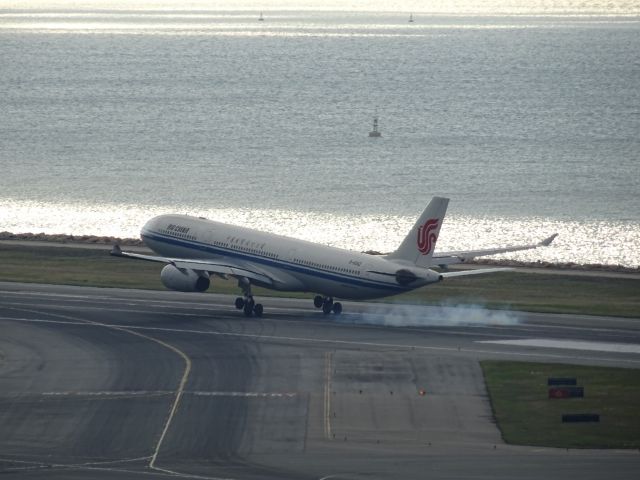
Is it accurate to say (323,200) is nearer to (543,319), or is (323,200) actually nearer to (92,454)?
(543,319)

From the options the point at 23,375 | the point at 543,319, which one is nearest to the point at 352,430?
the point at 23,375

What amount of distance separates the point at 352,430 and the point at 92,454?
35.3ft

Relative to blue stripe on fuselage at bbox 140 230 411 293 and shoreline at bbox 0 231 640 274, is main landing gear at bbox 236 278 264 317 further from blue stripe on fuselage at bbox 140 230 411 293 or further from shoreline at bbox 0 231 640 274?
shoreline at bbox 0 231 640 274

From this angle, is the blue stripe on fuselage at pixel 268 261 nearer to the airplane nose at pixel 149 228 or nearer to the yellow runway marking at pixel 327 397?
the airplane nose at pixel 149 228

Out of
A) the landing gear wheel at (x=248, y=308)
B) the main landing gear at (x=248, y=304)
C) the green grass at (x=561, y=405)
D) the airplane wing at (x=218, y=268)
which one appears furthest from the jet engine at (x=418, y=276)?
the landing gear wheel at (x=248, y=308)

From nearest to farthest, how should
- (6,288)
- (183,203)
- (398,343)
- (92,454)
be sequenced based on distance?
(92,454) < (398,343) < (6,288) < (183,203)

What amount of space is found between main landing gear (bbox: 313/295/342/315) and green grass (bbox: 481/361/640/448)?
16.5 meters

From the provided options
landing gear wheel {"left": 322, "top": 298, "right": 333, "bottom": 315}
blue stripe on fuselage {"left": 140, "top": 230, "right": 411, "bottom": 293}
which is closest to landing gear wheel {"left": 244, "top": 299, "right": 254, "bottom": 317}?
blue stripe on fuselage {"left": 140, "top": 230, "right": 411, "bottom": 293}

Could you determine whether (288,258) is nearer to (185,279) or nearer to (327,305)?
(327,305)

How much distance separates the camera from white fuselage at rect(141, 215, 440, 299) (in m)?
82.7

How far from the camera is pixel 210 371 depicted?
72250mm

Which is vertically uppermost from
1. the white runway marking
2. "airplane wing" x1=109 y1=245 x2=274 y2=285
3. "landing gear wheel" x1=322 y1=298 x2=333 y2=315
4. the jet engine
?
"airplane wing" x1=109 y1=245 x2=274 y2=285

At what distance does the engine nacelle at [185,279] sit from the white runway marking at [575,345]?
17618 millimetres

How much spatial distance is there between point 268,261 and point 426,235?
38.1 ft
